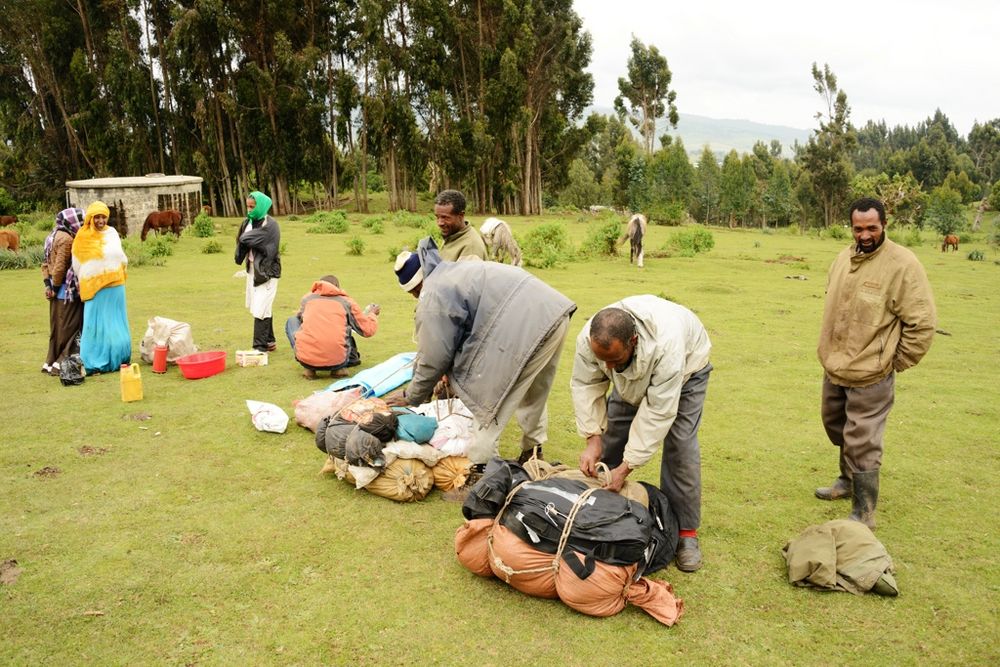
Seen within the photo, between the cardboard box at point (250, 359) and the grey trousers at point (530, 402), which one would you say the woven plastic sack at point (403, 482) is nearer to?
the grey trousers at point (530, 402)

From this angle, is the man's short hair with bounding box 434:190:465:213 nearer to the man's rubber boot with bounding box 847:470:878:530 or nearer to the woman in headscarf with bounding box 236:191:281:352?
the woman in headscarf with bounding box 236:191:281:352

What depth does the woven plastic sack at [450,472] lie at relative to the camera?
15.1 feet

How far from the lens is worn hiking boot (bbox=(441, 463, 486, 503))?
4.55 m

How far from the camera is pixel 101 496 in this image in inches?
177

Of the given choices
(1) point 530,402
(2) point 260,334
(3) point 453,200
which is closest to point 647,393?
(1) point 530,402

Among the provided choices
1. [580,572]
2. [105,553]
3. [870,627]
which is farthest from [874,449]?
[105,553]

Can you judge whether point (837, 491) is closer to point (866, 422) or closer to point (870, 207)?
point (866, 422)

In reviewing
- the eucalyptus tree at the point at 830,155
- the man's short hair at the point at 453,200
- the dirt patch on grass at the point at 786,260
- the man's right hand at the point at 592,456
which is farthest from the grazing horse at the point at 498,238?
the eucalyptus tree at the point at 830,155

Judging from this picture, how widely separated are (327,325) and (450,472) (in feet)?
9.04

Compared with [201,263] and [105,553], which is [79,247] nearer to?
[105,553]

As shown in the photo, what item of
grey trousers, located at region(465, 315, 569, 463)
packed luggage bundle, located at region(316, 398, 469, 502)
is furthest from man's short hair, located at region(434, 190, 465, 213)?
packed luggage bundle, located at region(316, 398, 469, 502)

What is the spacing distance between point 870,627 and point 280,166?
30002 millimetres

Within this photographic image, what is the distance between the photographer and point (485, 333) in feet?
13.6

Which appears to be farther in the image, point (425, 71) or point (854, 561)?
point (425, 71)
